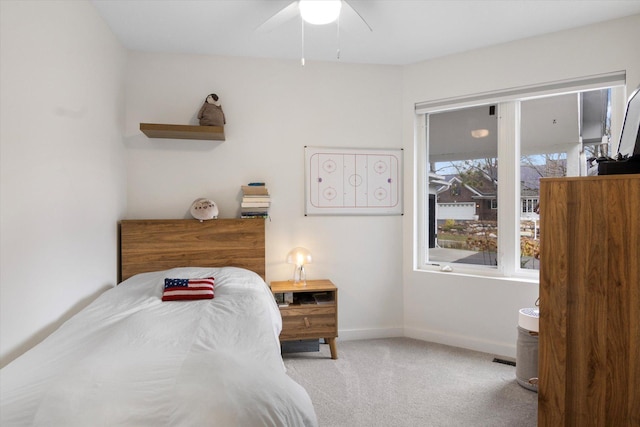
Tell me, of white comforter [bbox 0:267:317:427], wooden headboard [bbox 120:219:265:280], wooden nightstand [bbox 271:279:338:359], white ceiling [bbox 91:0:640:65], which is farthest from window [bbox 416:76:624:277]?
white comforter [bbox 0:267:317:427]

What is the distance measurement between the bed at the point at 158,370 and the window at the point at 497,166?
6.46 feet

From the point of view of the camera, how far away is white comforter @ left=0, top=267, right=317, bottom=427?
95 centimetres

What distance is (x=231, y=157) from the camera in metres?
3.03

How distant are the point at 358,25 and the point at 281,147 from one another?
1170 millimetres

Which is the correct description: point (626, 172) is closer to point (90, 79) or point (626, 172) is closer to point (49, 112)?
point (49, 112)

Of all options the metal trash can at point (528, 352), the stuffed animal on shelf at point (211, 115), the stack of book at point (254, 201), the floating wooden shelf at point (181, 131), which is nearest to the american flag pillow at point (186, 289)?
the stack of book at point (254, 201)

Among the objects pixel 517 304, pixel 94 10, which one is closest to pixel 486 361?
pixel 517 304

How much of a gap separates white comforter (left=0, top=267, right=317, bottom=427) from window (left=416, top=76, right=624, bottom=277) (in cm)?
219

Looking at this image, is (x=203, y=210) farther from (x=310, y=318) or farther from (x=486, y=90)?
(x=486, y=90)

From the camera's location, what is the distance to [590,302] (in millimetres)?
1411

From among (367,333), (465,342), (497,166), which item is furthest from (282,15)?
(465,342)

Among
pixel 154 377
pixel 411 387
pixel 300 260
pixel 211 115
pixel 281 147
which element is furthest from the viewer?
pixel 281 147

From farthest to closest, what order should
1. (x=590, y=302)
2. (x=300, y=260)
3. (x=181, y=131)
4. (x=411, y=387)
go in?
(x=300, y=260), (x=181, y=131), (x=411, y=387), (x=590, y=302)

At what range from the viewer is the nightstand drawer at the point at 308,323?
272 cm
